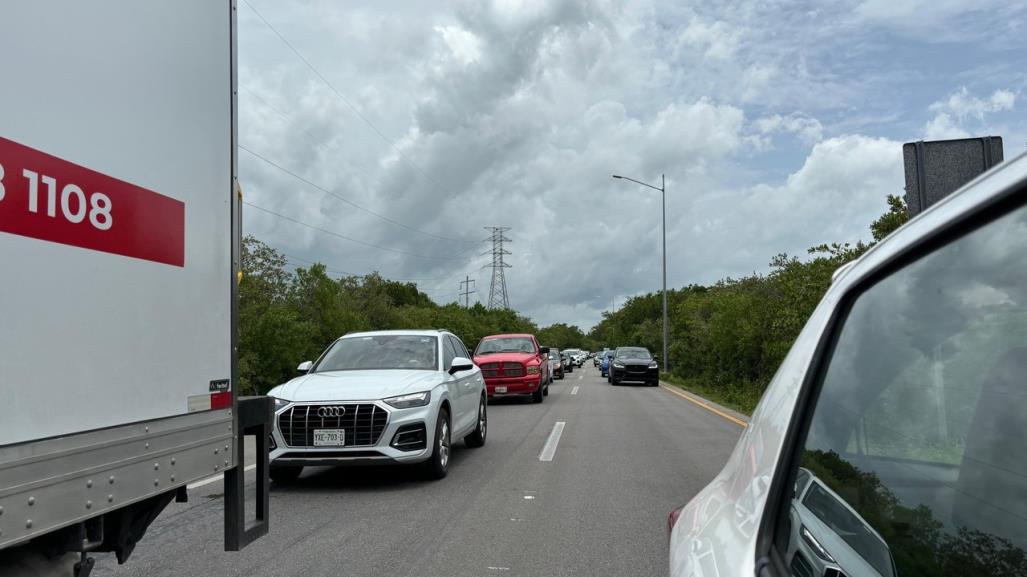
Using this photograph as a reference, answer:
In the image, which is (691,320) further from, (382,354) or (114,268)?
(114,268)

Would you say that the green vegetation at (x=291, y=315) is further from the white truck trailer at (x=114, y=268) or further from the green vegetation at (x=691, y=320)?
the white truck trailer at (x=114, y=268)

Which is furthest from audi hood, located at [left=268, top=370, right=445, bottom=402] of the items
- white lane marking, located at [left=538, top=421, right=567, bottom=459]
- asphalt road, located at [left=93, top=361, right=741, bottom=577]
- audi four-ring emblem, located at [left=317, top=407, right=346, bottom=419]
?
white lane marking, located at [left=538, top=421, right=567, bottom=459]

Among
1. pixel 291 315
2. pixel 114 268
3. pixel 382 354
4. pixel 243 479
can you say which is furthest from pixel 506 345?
pixel 114 268

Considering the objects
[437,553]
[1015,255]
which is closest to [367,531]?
[437,553]

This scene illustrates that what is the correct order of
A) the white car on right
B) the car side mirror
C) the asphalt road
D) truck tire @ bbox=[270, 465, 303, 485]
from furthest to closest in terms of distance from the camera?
1. the car side mirror
2. truck tire @ bbox=[270, 465, 303, 485]
3. the asphalt road
4. the white car on right

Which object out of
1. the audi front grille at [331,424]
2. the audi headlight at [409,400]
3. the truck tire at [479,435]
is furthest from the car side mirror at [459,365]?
the audi front grille at [331,424]

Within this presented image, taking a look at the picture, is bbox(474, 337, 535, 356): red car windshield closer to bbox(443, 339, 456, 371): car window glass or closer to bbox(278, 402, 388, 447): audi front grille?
bbox(443, 339, 456, 371): car window glass

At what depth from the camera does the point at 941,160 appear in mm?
2885

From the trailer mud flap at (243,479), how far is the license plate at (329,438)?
13.8 ft

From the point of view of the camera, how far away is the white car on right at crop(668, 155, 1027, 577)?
3.68 ft

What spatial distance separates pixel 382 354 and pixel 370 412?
6.27 ft

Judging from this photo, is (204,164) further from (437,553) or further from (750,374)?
(750,374)

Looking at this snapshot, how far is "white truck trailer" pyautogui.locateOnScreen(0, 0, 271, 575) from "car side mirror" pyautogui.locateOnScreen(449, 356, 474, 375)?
19.7 ft

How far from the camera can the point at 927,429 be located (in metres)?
1.36
